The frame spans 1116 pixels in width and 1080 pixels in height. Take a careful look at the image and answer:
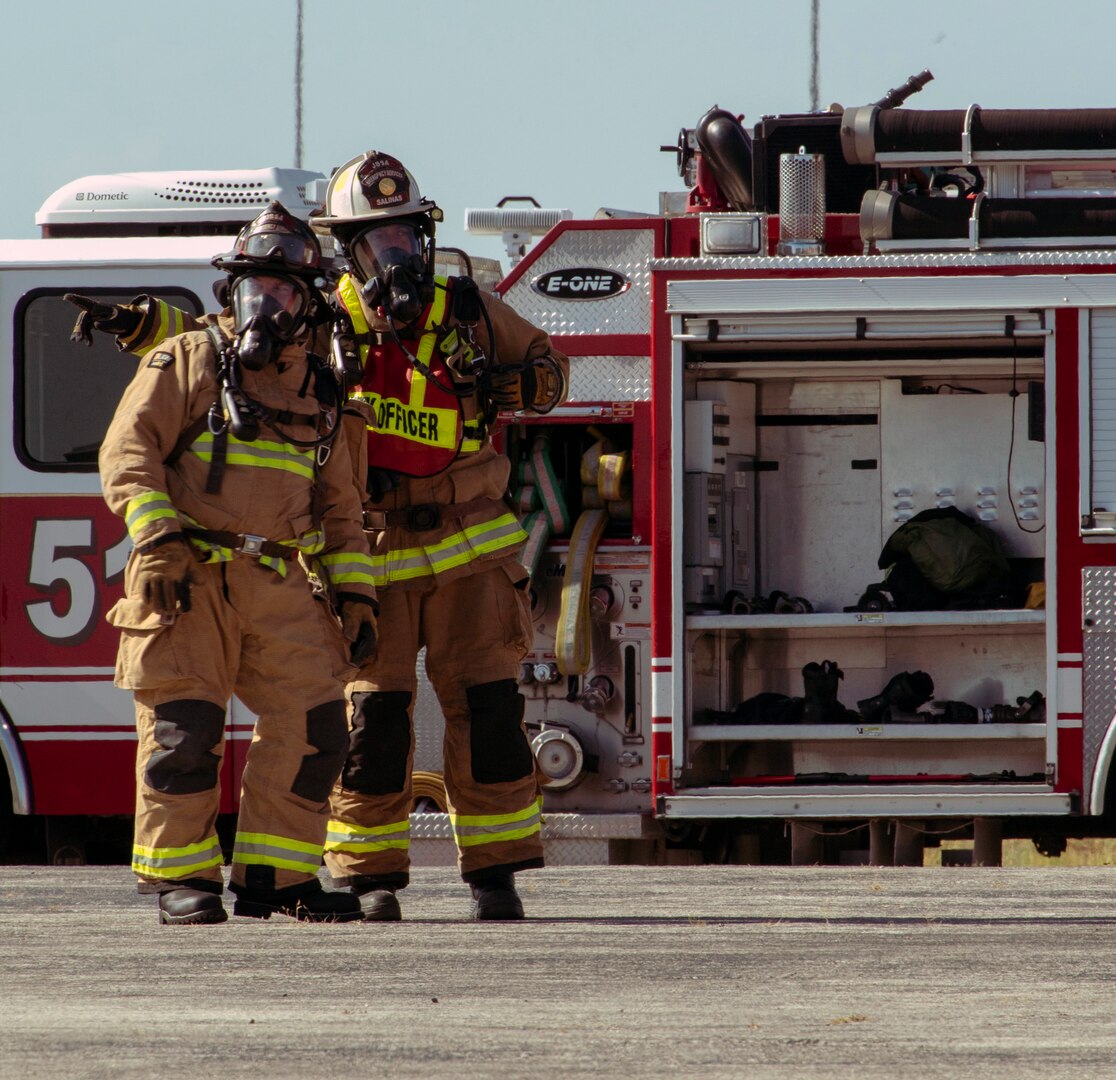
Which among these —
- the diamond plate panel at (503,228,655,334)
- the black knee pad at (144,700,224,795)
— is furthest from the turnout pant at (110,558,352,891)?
the diamond plate panel at (503,228,655,334)

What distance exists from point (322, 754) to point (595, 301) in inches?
111

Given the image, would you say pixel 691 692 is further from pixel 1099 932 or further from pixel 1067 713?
pixel 1099 932

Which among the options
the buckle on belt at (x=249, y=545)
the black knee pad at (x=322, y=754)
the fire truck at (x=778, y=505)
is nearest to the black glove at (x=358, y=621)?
the black knee pad at (x=322, y=754)

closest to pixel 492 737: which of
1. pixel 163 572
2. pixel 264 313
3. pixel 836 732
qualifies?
pixel 163 572

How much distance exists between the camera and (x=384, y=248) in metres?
5.21

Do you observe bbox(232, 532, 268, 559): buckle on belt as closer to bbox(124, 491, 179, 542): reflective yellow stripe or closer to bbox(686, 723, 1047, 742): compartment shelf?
bbox(124, 491, 179, 542): reflective yellow stripe

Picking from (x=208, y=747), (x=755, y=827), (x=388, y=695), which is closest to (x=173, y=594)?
(x=208, y=747)

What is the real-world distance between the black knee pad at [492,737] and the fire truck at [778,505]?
1.85 meters

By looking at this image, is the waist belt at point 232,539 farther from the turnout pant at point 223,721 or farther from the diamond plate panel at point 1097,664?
the diamond plate panel at point 1097,664

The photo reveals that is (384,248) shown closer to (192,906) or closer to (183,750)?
(183,750)

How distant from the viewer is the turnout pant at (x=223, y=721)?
4.72m

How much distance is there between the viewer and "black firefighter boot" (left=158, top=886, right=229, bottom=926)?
4.76 m

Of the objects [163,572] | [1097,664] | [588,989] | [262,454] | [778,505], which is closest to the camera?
[588,989]

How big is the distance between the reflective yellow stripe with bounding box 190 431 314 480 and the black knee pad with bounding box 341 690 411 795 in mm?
606
